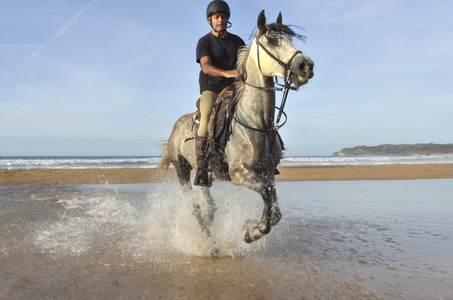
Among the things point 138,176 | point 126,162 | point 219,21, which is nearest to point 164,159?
point 219,21

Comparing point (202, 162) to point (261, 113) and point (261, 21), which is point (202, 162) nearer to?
point (261, 113)

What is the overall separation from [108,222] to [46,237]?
5.87ft

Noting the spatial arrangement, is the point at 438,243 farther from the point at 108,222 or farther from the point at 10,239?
the point at 10,239

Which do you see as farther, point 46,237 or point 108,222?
point 108,222

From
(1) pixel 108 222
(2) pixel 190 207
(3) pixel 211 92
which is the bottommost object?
(1) pixel 108 222

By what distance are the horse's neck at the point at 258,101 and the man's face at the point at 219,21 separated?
1092 millimetres

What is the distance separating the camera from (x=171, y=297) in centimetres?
363

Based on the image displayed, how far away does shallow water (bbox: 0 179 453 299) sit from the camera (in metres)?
3.85

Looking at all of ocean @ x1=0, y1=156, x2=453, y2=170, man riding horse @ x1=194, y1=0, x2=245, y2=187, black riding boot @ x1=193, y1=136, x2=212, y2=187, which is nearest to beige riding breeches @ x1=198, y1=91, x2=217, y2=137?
man riding horse @ x1=194, y1=0, x2=245, y2=187

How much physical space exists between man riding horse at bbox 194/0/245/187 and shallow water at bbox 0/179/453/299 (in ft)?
3.59

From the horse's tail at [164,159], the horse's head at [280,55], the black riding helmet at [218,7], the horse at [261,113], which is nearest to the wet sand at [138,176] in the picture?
the horse's tail at [164,159]

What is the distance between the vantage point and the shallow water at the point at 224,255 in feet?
12.6

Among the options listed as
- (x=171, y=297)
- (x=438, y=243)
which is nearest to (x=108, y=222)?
(x=171, y=297)

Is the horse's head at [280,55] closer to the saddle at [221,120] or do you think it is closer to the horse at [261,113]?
the horse at [261,113]
